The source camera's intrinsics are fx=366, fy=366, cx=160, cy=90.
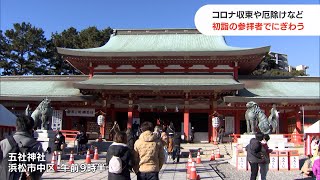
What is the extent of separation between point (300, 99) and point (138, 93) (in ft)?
35.8

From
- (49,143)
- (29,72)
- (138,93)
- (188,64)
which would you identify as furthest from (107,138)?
(29,72)

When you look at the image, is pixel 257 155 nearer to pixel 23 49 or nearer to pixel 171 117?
pixel 171 117

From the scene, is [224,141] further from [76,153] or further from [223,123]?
[76,153]

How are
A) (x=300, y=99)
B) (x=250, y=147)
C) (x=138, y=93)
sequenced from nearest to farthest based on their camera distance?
(x=250, y=147), (x=300, y=99), (x=138, y=93)

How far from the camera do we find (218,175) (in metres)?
11.9

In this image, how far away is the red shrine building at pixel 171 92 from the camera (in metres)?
24.8

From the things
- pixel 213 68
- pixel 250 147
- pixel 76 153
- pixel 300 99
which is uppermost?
pixel 213 68

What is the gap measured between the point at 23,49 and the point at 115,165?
45970 mm

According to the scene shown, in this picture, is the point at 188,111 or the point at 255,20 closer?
the point at 255,20

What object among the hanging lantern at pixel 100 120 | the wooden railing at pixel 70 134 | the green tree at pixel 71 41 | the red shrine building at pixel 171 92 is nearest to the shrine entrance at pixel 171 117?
the red shrine building at pixel 171 92

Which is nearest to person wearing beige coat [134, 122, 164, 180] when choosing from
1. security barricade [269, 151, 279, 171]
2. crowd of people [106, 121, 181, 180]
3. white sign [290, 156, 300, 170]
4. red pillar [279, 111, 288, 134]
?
crowd of people [106, 121, 181, 180]

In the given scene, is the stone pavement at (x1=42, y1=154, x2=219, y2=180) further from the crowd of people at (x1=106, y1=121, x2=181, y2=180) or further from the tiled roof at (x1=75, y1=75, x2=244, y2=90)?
the tiled roof at (x1=75, y1=75, x2=244, y2=90)

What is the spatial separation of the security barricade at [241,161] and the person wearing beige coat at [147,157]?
26.9ft

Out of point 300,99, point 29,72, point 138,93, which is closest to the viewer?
point 300,99
